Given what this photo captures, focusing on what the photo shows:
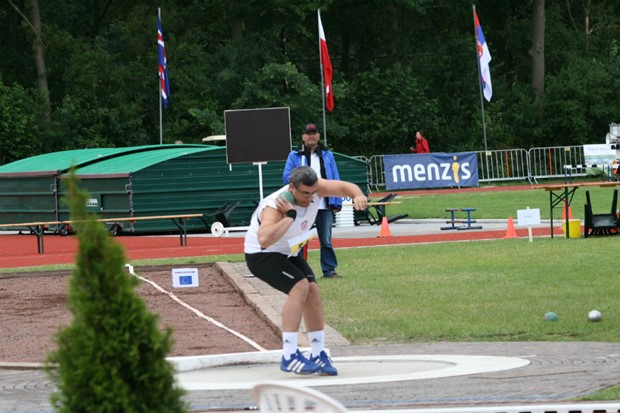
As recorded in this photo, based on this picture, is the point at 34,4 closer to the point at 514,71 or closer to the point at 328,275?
the point at 514,71

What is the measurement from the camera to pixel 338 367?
970 centimetres

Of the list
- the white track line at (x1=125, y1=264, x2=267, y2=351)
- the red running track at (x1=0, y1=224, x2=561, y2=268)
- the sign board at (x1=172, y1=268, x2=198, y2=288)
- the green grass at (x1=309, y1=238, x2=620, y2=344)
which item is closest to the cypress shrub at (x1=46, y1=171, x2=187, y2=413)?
the white track line at (x1=125, y1=264, x2=267, y2=351)

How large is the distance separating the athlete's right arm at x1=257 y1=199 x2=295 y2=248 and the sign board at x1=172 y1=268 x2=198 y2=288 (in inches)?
297

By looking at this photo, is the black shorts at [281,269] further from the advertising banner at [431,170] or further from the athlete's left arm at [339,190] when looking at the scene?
the advertising banner at [431,170]

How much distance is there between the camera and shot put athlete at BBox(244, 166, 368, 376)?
30.3ft

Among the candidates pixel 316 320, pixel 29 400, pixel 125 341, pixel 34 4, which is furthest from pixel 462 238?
pixel 34 4

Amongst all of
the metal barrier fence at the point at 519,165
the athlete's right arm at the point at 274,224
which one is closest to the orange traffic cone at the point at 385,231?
the athlete's right arm at the point at 274,224

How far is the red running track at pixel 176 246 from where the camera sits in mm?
23688

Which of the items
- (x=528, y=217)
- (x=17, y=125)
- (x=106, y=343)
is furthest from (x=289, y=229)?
(x=17, y=125)

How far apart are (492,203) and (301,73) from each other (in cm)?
2008

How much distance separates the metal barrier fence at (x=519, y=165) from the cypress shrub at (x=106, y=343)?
40950 millimetres

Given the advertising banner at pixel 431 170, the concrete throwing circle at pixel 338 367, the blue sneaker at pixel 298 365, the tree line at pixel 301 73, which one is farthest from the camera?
the tree line at pixel 301 73

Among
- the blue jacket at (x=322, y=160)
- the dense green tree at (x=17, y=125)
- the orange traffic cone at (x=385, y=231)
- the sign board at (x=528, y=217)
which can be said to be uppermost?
the dense green tree at (x=17, y=125)

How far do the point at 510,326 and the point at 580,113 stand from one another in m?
44.4
